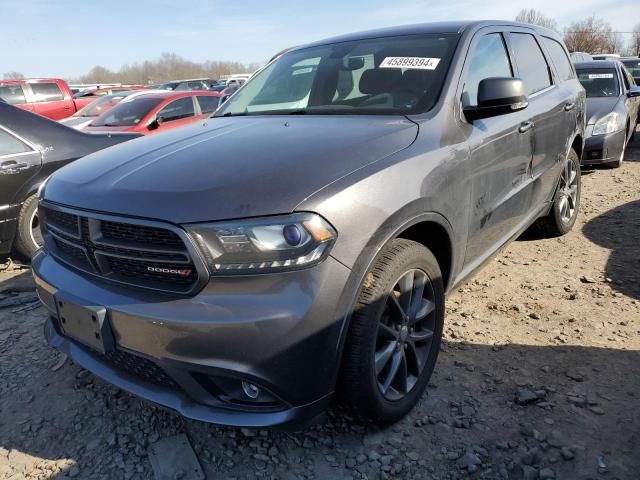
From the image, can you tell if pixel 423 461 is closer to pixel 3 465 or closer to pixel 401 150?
pixel 401 150

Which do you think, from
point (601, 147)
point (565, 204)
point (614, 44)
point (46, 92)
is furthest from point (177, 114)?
point (614, 44)

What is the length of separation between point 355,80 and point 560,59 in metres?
2.46

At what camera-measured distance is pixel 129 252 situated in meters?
1.93

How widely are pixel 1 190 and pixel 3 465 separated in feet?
8.36

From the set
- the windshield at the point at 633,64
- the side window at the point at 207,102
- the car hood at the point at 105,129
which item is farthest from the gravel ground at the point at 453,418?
the windshield at the point at 633,64

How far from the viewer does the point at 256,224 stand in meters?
1.77

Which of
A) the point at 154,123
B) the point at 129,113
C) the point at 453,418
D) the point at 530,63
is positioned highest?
the point at 530,63

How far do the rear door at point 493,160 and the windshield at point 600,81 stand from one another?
19.3 feet

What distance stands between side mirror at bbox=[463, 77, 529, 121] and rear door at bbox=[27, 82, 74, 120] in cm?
1413

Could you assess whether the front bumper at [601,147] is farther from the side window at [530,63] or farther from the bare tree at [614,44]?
the bare tree at [614,44]

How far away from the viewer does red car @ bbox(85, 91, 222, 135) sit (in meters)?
7.80

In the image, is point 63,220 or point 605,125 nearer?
point 63,220

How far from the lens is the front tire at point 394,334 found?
1975 mm

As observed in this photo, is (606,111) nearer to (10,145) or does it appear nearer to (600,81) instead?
(600,81)
